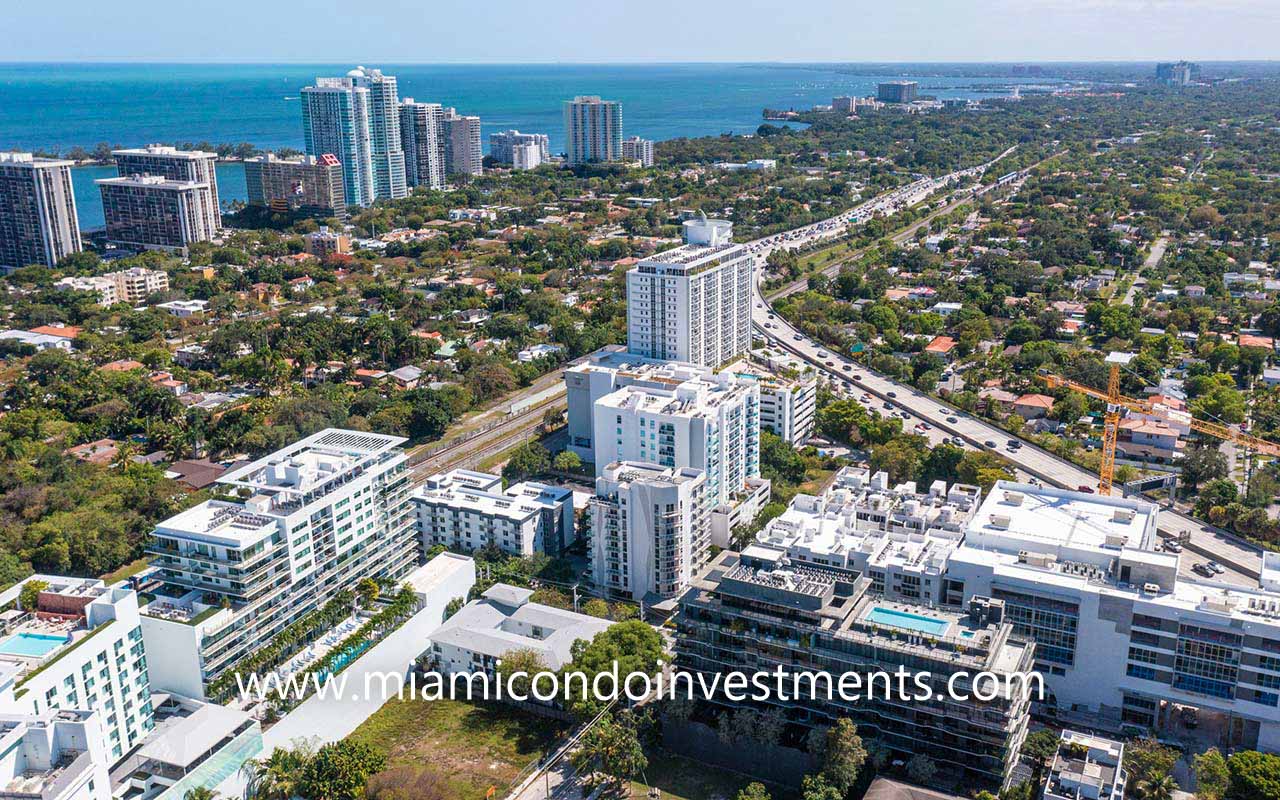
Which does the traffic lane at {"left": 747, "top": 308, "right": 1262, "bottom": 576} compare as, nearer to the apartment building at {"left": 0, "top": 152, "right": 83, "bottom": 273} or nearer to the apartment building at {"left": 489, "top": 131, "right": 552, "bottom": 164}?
the apartment building at {"left": 0, "top": 152, "right": 83, "bottom": 273}

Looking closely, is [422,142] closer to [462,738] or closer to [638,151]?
[638,151]

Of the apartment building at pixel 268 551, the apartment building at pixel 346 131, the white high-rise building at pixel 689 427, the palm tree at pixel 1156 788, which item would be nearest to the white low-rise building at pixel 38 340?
the apartment building at pixel 268 551

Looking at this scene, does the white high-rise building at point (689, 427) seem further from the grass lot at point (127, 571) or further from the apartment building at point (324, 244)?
the apartment building at point (324, 244)

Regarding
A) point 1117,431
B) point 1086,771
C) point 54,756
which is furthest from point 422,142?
point 1086,771

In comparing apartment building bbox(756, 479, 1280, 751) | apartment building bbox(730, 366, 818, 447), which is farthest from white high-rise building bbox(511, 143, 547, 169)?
apartment building bbox(756, 479, 1280, 751)

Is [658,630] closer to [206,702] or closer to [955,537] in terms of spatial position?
[955,537]
